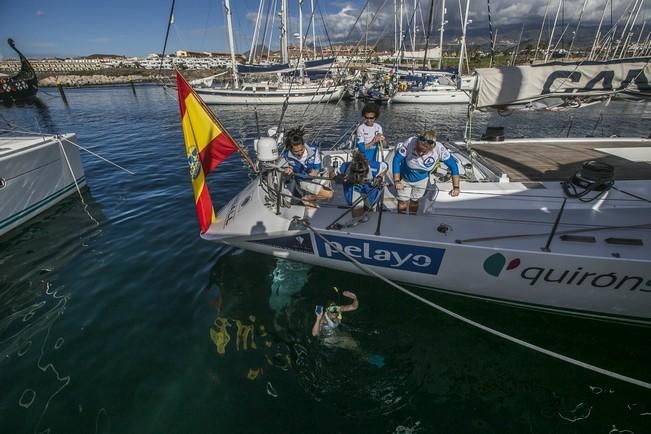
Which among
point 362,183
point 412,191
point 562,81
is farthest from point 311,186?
point 562,81

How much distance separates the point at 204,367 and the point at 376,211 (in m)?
3.71

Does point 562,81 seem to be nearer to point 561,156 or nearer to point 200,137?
point 561,156

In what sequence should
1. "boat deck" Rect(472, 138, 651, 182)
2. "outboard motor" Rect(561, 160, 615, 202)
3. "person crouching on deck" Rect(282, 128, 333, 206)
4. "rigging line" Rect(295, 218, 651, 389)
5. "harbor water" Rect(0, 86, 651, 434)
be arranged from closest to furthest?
1. "rigging line" Rect(295, 218, 651, 389)
2. "harbor water" Rect(0, 86, 651, 434)
3. "outboard motor" Rect(561, 160, 615, 202)
4. "person crouching on deck" Rect(282, 128, 333, 206)
5. "boat deck" Rect(472, 138, 651, 182)

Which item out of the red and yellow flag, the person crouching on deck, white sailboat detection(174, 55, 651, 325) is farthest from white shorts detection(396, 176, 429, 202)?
the red and yellow flag

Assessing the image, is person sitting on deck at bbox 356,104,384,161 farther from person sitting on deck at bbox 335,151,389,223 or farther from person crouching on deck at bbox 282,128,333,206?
person crouching on deck at bbox 282,128,333,206

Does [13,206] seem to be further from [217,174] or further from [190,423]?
[190,423]

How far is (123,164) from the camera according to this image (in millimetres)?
13977

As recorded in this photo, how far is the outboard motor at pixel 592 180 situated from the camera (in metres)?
4.68

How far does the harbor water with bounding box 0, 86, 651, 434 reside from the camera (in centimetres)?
381

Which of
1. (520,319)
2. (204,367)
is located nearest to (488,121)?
(520,319)

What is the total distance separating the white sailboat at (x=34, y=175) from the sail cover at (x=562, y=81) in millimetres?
11608

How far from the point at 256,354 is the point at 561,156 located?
775 cm

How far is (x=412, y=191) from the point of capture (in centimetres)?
523

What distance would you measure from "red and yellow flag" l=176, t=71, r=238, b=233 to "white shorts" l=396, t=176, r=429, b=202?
3111 millimetres
